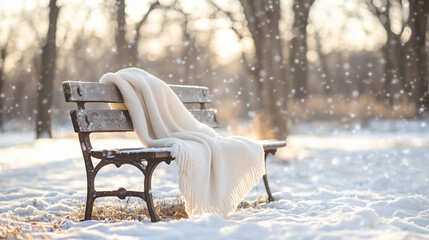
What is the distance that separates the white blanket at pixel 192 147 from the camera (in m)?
4.17

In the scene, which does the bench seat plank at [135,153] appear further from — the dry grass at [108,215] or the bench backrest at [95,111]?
the dry grass at [108,215]

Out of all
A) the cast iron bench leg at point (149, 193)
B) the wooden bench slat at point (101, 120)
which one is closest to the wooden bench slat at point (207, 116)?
the wooden bench slat at point (101, 120)

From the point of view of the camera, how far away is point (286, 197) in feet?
19.3

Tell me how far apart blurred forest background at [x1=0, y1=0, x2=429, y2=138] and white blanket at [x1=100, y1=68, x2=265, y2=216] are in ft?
18.7

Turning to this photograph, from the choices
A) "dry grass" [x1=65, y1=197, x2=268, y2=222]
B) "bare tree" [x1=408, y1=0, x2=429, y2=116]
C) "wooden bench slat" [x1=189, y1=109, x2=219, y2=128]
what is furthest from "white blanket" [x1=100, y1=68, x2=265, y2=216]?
"bare tree" [x1=408, y1=0, x2=429, y2=116]

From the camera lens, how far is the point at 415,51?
858 inches

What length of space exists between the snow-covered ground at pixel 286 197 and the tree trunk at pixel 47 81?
3.60m

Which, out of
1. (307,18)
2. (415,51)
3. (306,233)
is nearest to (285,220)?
(306,233)

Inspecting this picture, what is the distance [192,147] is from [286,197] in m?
2.04

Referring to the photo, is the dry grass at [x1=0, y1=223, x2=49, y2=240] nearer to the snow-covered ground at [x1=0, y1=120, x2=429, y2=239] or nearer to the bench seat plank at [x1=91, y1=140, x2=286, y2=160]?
the snow-covered ground at [x1=0, y1=120, x2=429, y2=239]

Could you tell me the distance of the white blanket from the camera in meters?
4.17

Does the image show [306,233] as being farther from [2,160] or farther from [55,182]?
[2,160]

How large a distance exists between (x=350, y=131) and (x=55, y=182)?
630 inches

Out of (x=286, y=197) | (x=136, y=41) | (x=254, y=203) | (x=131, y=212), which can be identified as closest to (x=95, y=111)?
(x=131, y=212)
